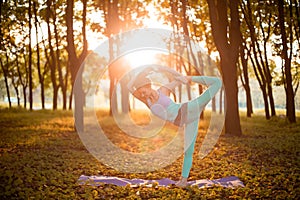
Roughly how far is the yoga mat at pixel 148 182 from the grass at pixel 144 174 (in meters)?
0.22

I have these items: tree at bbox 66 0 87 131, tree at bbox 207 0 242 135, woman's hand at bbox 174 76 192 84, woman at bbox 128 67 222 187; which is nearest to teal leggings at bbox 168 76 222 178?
woman at bbox 128 67 222 187

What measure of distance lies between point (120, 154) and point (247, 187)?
19.9 ft

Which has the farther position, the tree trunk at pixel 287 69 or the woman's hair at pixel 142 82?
the tree trunk at pixel 287 69

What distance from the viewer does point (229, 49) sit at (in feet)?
53.8

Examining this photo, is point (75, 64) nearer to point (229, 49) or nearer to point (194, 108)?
point (229, 49)

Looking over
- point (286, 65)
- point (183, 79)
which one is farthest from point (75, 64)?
point (286, 65)

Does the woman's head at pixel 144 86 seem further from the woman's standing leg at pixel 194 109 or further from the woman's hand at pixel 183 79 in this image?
the woman's standing leg at pixel 194 109

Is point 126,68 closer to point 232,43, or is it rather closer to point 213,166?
point 232,43

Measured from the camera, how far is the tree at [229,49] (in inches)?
637

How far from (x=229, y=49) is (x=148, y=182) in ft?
31.7

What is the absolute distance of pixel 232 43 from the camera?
16.5 m

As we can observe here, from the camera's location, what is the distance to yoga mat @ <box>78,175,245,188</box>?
8141mm

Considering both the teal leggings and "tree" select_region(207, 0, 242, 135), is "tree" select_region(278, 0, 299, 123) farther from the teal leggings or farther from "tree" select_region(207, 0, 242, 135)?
the teal leggings

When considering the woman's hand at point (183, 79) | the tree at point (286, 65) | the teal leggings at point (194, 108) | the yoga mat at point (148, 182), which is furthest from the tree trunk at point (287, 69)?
the woman's hand at point (183, 79)
